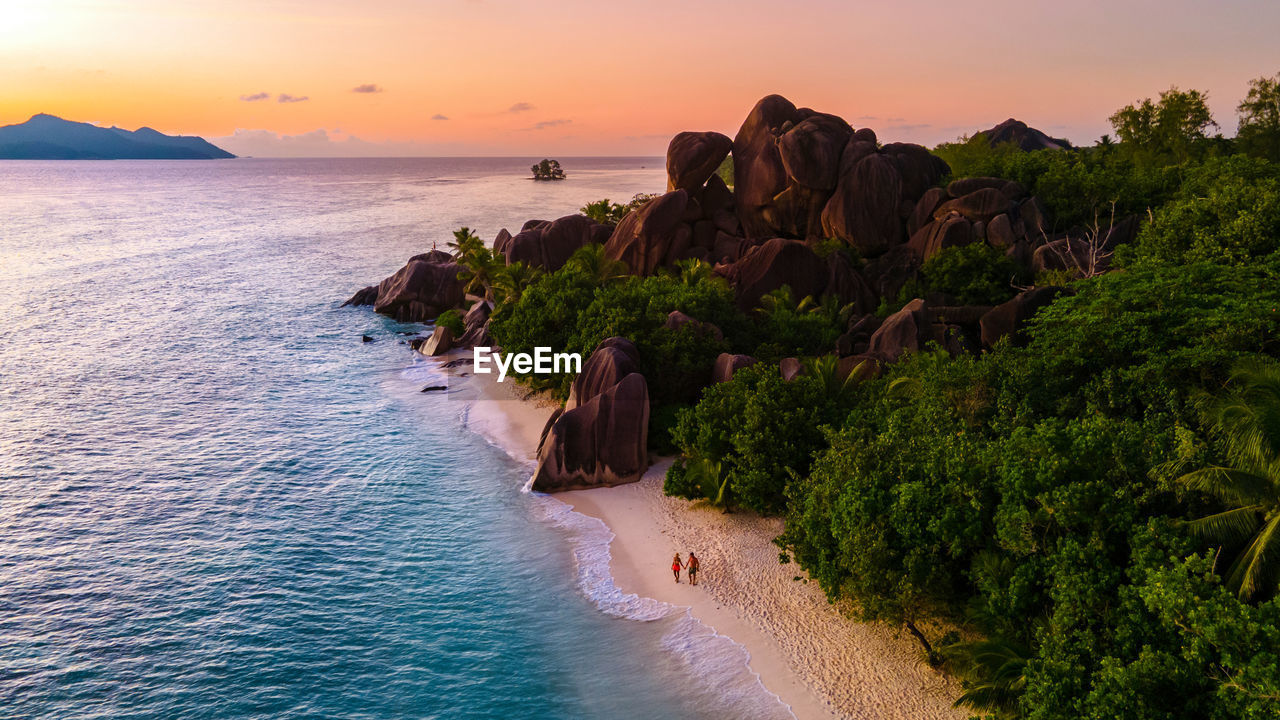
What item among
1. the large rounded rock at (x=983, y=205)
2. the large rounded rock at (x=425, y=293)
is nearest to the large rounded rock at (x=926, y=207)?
the large rounded rock at (x=983, y=205)

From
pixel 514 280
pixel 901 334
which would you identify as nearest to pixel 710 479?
pixel 901 334

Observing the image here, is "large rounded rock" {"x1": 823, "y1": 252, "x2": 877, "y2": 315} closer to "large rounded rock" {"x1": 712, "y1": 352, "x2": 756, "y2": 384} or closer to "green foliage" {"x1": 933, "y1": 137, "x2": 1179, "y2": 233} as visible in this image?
"green foliage" {"x1": 933, "y1": 137, "x2": 1179, "y2": 233}

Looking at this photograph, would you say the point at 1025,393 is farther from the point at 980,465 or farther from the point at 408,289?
the point at 408,289

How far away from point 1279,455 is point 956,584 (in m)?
8.40

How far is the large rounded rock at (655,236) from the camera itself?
61906 millimetres

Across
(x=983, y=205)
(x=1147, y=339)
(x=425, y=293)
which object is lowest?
(x=425, y=293)

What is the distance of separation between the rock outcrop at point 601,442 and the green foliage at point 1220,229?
24435 millimetres

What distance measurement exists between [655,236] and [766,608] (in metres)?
40.6

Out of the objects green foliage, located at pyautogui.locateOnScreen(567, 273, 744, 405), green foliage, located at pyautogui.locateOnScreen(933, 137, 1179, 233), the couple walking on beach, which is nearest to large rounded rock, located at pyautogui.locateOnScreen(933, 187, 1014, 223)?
green foliage, located at pyautogui.locateOnScreen(933, 137, 1179, 233)

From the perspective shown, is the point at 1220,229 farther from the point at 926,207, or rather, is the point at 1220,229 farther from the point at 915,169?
the point at 915,169

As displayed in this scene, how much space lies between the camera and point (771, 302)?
50062 mm

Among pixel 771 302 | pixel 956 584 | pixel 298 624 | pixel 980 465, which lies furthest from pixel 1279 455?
pixel 771 302

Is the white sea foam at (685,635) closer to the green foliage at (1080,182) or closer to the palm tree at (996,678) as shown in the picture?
the palm tree at (996,678)

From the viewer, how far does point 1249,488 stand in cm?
1664
